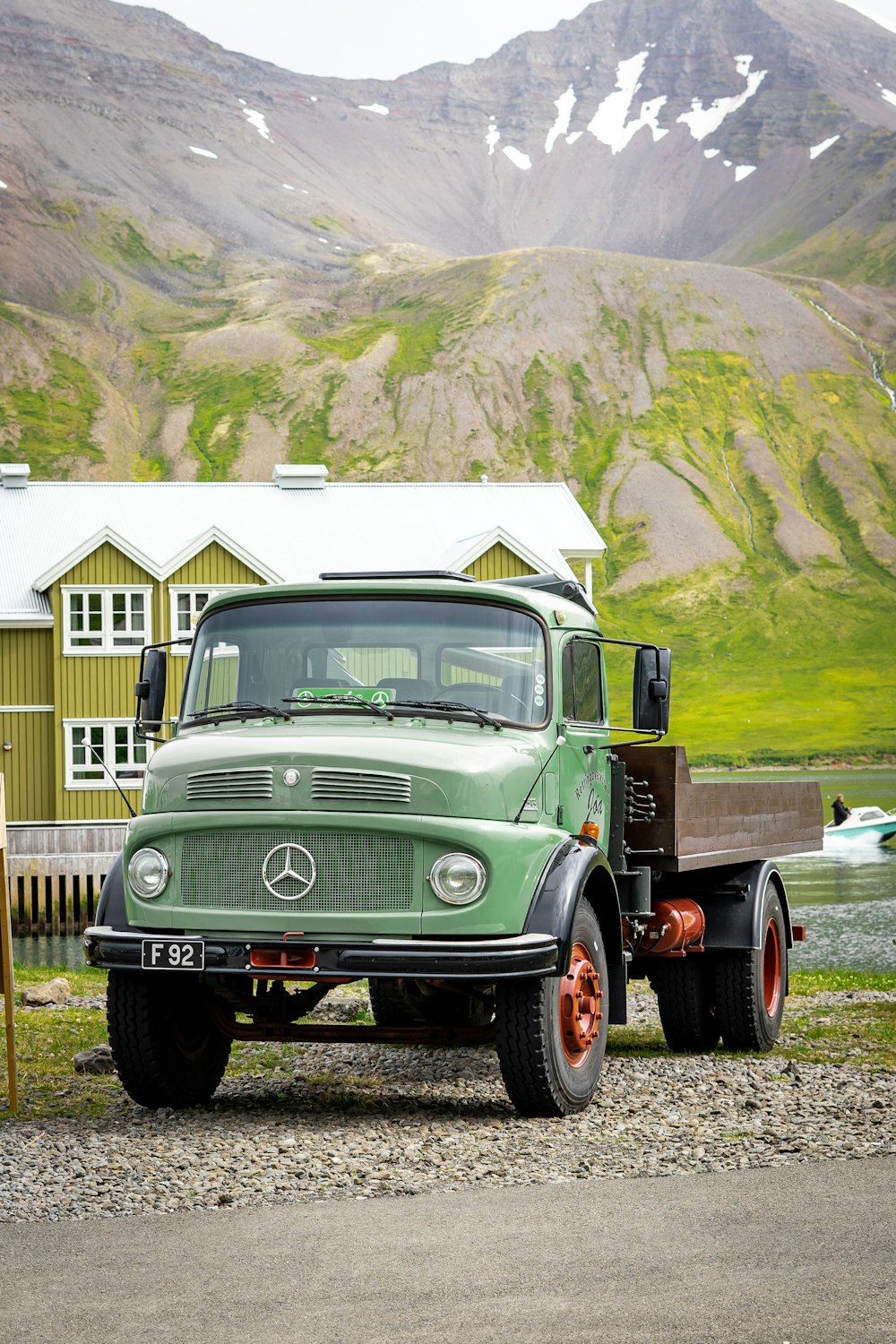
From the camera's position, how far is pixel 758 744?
505 feet

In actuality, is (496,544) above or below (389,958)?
above

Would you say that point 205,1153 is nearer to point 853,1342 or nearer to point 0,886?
point 0,886

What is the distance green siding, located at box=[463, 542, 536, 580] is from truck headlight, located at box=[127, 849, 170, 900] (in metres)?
36.6

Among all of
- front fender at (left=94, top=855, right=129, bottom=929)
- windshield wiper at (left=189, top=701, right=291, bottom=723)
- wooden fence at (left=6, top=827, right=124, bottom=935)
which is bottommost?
wooden fence at (left=6, top=827, right=124, bottom=935)

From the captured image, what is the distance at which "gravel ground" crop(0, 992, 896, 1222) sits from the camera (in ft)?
26.8

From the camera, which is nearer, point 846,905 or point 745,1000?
point 745,1000

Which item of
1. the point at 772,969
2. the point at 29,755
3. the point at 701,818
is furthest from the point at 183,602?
the point at 701,818

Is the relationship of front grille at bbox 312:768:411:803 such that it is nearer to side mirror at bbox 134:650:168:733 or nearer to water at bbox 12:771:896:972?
side mirror at bbox 134:650:168:733

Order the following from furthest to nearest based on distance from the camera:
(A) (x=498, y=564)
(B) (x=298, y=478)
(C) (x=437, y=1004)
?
(B) (x=298, y=478)
(A) (x=498, y=564)
(C) (x=437, y=1004)

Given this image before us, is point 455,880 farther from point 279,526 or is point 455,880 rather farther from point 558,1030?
point 279,526

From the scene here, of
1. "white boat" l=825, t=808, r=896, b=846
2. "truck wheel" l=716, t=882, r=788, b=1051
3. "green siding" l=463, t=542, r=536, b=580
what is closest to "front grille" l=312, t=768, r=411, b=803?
"truck wheel" l=716, t=882, r=788, b=1051

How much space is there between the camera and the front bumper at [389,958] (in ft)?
29.8

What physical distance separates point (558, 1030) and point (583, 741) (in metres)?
2.04

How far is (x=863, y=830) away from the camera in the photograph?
65188mm
